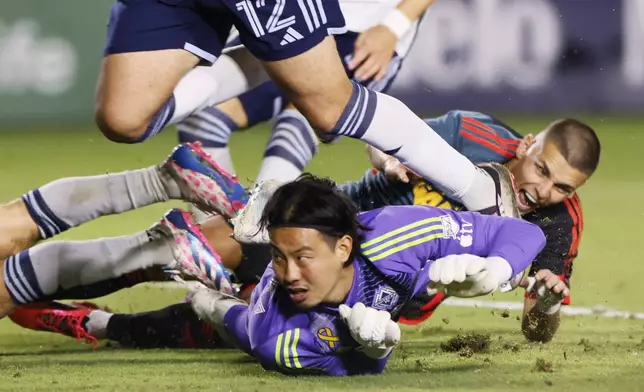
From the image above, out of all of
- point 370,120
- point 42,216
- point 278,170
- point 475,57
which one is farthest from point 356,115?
point 475,57

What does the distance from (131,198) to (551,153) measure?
144 cm

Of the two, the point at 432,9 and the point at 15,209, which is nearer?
the point at 15,209

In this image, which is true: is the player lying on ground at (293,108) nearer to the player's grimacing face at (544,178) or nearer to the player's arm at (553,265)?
the player's grimacing face at (544,178)

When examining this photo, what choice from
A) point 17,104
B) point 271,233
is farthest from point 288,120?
point 17,104

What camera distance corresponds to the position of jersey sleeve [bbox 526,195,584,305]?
429 cm

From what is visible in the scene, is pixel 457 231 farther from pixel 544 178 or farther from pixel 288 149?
pixel 288 149

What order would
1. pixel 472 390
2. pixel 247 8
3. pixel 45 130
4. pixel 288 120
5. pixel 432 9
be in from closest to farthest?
1. pixel 472 390
2. pixel 247 8
3. pixel 288 120
4. pixel 432 9
5. pixel 45 130

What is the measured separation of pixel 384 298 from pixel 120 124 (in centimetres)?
101

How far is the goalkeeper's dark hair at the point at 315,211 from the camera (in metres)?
3.51

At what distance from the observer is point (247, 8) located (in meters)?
3.86

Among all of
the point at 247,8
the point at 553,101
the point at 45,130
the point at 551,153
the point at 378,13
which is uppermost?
the point at 247,8

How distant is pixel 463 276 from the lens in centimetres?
331

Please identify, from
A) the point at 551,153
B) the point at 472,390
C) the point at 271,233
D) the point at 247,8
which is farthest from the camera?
the point at 551,153

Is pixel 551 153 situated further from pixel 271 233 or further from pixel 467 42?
pixel 467 42
